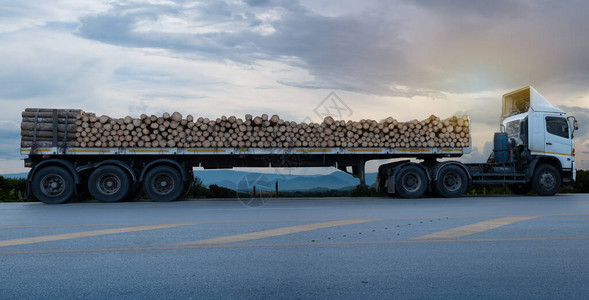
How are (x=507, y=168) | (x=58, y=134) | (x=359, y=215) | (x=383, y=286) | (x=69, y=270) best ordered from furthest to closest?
1. (x=507, y=168)
2. (x=58, y=134)
3. (x=359, y=215)
4. (x=69, y=270)
5. (x=383, y=286)

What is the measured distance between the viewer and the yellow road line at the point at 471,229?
24.9 feet

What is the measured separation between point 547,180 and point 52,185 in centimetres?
1700

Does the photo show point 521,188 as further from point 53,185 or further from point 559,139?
point 53,185

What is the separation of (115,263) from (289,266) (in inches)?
76.0

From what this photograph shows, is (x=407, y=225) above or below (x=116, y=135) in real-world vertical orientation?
below

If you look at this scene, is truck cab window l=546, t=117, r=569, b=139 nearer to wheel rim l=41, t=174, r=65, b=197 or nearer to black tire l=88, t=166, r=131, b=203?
black tire l=88, t=166, r=131, b=203

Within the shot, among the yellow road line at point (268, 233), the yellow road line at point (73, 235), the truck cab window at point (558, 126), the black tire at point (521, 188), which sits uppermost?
the truck cab window at point (558, 126)

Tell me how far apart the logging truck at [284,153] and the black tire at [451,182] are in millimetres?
34

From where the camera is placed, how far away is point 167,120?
17.4 metres

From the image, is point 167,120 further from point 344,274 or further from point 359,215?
point 344,274

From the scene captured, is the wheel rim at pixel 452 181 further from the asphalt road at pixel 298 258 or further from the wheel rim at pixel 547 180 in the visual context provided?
the asphalt road at pixel 298 258

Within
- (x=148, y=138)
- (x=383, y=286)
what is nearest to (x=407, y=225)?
(x=383, y=286)

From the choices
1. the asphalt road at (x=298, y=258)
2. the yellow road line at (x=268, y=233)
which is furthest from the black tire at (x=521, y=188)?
the yellow road line at (x=268, y=233)

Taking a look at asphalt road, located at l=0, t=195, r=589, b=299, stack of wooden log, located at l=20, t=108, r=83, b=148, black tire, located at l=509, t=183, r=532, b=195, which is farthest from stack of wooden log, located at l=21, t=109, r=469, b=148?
asphalt road, located at l=0, t=195, r=589, b=299
